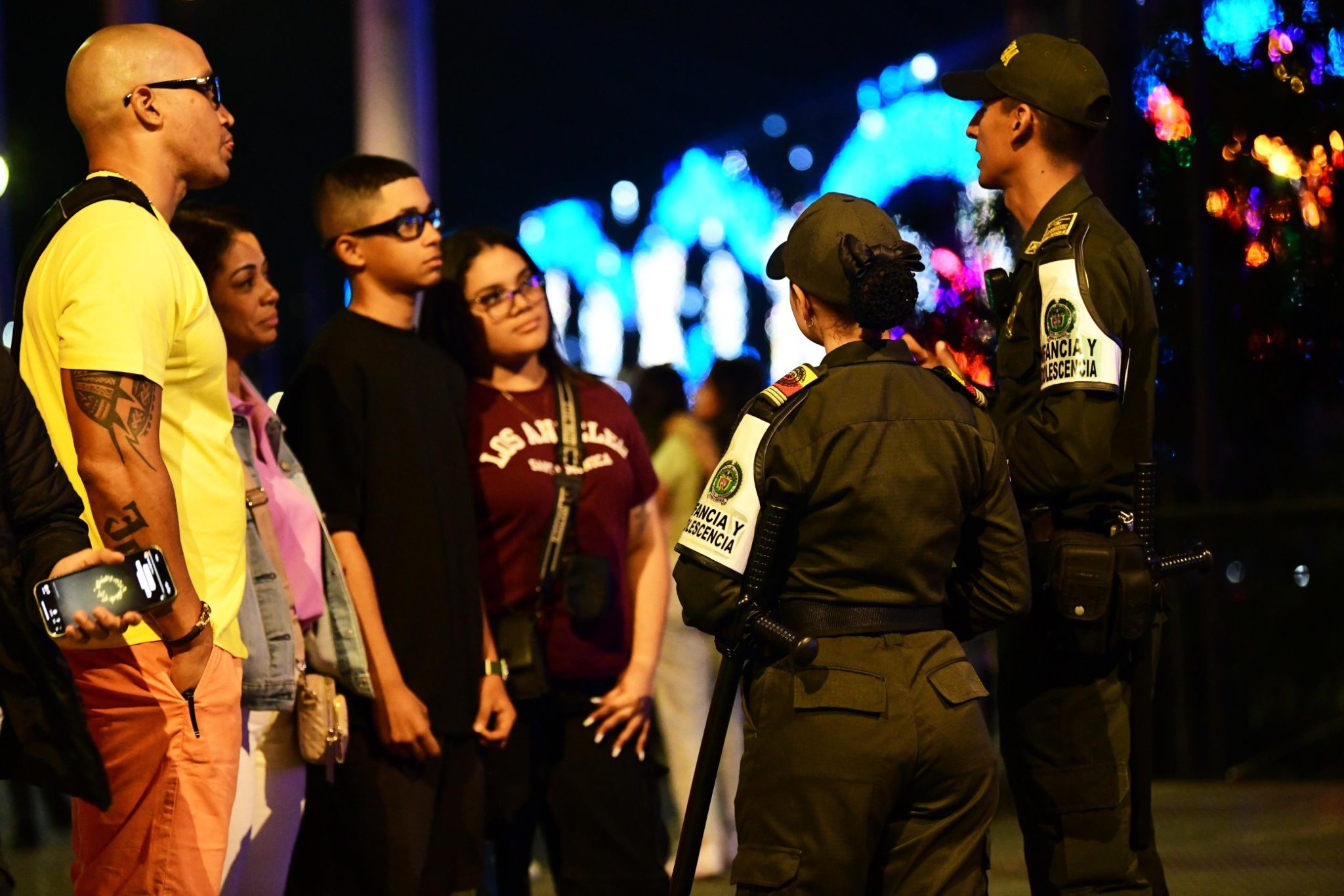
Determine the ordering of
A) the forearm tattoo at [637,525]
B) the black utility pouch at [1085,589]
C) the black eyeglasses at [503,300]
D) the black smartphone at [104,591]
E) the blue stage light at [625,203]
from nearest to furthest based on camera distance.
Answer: the black smartphone at [104,591] < the black utility pouch at [1085,589] < the black eyeglasses at [503,300] < the forearm tattoo at [637,525] < the blue stage light at [625,203]

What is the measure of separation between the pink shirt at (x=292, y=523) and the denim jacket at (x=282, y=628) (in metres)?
0.02

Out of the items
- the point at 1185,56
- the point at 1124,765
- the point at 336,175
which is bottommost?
the point at 1124,765

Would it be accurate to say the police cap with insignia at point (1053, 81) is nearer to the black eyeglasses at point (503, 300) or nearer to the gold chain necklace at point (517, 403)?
the black eyeglasses at point (503, 300)

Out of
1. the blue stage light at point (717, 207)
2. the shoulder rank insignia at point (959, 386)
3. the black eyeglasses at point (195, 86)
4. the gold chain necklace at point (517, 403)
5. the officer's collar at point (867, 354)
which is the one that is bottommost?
the gold chain necklace at point (517, 403)

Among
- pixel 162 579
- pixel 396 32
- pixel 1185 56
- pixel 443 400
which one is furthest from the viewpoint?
pixel 1185 56

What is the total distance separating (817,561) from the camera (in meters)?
2.80

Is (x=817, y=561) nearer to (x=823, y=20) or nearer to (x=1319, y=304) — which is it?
(x=1319, y=304)

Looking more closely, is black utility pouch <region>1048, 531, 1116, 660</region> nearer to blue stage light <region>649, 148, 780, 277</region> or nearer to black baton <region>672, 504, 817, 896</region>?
black baton <region>672, 504, 817, 896</region>

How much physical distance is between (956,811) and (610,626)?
1426 mm

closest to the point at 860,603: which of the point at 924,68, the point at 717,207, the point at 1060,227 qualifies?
the point at 1060,227

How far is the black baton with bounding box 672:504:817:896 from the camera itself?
8.97 ft

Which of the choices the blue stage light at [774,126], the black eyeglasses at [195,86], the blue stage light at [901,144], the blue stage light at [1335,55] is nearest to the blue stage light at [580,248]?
the blue stage light at [774,126]

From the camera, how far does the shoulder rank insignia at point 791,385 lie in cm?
282

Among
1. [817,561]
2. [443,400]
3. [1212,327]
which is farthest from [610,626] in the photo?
[1212,327]
